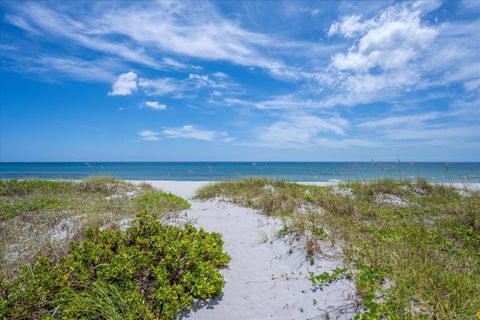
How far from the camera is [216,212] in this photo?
7.44 m

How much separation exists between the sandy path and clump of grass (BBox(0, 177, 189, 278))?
189 cm

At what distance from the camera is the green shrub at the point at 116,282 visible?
271cm

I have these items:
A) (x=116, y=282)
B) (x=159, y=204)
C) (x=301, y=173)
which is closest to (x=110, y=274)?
(x=116, y=282)

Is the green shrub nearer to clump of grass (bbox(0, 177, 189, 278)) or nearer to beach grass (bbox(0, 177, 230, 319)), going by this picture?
beach grass (bbox(0, 177, 230, 319))

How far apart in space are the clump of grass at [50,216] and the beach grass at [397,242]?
2843 mm

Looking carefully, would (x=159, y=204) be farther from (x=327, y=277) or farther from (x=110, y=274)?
(x=327, y=277)

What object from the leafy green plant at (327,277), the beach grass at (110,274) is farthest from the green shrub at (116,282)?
the leafy green plant at (327,277)

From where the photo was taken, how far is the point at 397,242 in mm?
4414

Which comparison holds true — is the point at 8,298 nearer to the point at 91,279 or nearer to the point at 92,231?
the point at 91,279

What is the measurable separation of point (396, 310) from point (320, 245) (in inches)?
74.7

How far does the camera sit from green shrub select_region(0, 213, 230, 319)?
8.88ft

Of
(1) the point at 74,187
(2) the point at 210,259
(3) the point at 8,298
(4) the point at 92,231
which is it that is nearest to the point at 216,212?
(2) the point at 210,259

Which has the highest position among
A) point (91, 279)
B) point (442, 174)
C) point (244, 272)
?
point (442, 174)

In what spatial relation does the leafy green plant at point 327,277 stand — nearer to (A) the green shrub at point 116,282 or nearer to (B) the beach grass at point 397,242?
(B) the beach grass at point 397,242
